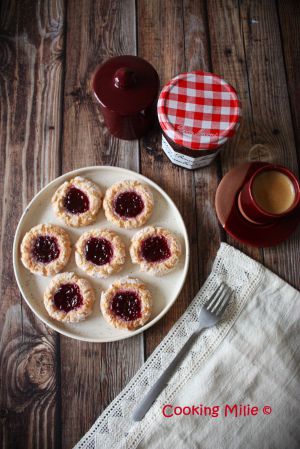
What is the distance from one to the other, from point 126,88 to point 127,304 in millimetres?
763

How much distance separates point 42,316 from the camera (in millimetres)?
1521

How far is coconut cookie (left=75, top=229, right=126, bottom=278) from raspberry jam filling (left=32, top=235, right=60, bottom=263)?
0.08 m

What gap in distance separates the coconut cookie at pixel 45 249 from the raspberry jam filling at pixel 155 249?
284 millimetres

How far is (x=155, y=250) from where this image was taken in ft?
5.16

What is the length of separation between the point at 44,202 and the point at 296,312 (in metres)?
1.04

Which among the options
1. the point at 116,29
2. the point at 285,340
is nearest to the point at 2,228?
the point at 116,29

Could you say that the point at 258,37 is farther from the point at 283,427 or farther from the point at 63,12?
the point at 283,427

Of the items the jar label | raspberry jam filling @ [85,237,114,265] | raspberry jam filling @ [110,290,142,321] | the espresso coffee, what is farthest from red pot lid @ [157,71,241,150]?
raspberry jam filling @ [110,290,142,321]

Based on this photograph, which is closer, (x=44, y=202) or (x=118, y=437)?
(x=118, y=437)

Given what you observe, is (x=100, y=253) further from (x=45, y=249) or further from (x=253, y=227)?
(x=253, y=227)

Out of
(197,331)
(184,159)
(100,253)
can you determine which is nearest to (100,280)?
(100,253)

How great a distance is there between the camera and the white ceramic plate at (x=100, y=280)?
153 centimetres

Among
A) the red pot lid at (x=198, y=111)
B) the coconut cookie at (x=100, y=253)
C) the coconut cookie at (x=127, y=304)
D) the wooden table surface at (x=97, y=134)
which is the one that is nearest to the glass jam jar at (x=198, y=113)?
the red pot lid at (x=198, y=111)

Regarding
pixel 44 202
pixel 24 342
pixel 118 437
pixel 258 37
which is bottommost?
pixel 118 437
